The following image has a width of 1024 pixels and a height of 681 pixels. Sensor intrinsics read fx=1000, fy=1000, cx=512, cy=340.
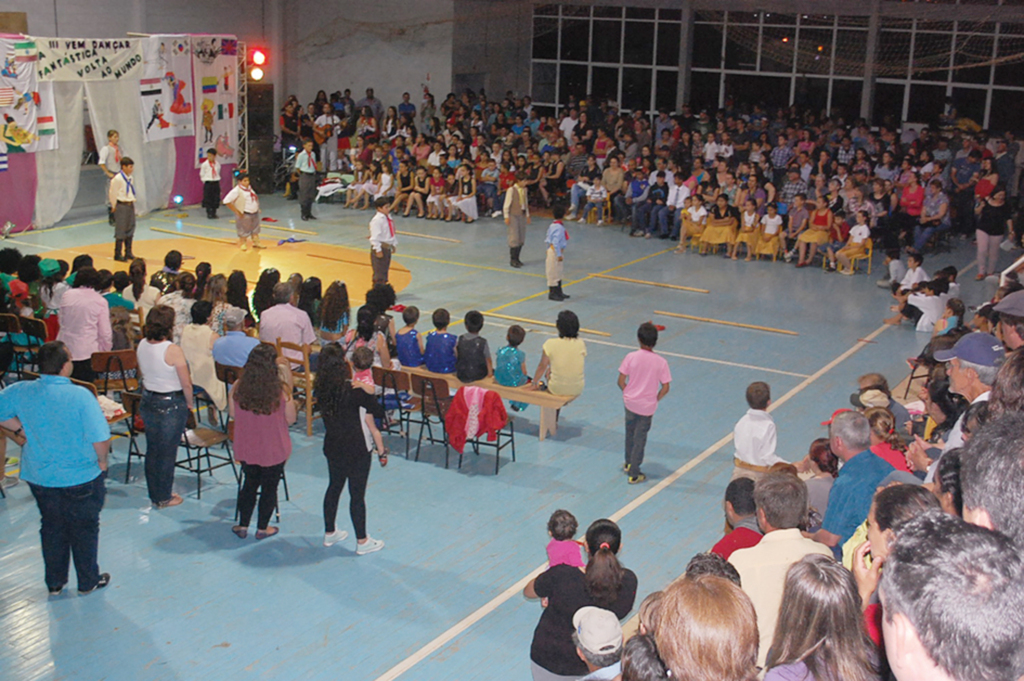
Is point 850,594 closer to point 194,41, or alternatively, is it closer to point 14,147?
point 14,147

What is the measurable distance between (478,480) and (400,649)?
2603mm

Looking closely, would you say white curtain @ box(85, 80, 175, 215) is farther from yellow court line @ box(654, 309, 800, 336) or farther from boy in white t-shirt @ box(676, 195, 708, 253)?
yellow court line @ box(654, 309, 800, 336)

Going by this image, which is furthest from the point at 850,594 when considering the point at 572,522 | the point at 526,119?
the point at 526,119

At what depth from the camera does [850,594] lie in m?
3.17

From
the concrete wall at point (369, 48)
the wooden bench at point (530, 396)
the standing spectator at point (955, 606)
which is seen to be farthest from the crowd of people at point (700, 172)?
the standing spectator at point (955, 606)

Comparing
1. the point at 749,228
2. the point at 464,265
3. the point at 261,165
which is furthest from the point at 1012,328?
the point at 261,165

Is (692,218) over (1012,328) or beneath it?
beneath

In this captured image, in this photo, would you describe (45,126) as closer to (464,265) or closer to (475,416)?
(464,265)

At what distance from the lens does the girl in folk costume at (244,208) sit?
16.4 meters

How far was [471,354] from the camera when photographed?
9.30 metres

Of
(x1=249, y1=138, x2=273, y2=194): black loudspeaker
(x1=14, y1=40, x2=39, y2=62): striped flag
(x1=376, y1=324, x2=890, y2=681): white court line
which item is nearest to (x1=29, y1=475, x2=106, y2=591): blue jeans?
(x1=376, y1=324, x2=890, y2=681): white court line

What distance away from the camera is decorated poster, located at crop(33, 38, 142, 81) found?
17.4 meters

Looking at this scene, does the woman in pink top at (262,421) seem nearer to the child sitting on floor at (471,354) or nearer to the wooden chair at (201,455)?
the wooden chair at (201,455)

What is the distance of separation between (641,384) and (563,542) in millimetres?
3381
